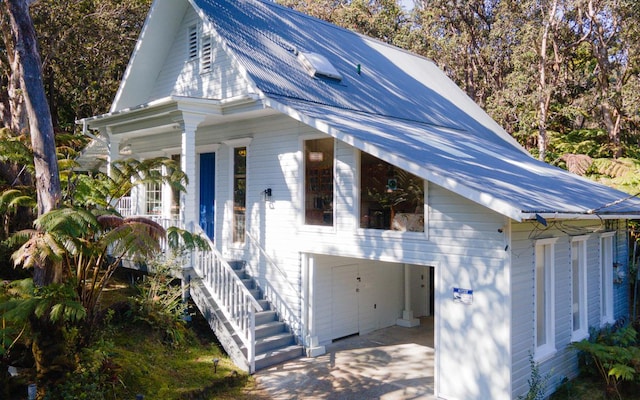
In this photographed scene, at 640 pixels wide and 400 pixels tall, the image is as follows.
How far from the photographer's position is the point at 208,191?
479 inches

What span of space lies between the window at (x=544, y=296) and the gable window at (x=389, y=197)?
6.38 ft

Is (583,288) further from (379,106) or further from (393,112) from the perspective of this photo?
(379,106)

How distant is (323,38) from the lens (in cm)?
1420

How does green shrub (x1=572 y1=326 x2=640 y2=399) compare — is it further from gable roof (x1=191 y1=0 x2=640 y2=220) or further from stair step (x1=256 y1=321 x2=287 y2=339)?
stair step (x1=256 y1=321 x2=287 y2=339)

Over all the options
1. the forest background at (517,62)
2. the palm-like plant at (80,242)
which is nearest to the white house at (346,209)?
the palm-like plant at (80,242)

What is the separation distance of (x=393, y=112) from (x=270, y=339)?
609cm

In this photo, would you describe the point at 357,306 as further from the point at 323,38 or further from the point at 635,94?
the point at 635,94

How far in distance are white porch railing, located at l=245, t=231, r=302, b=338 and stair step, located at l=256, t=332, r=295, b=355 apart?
18 cm

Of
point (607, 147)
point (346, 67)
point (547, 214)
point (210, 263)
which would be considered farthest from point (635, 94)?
point (210, 263)

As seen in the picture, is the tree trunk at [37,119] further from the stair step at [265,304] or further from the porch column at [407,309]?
the porch column at [407,309]

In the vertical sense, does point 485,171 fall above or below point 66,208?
above

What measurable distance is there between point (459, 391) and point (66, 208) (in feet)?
19.8

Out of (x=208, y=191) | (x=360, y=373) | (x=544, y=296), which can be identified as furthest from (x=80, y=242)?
(x=544, y=296)

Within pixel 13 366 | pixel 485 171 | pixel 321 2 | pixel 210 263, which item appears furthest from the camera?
pixel 321 2
